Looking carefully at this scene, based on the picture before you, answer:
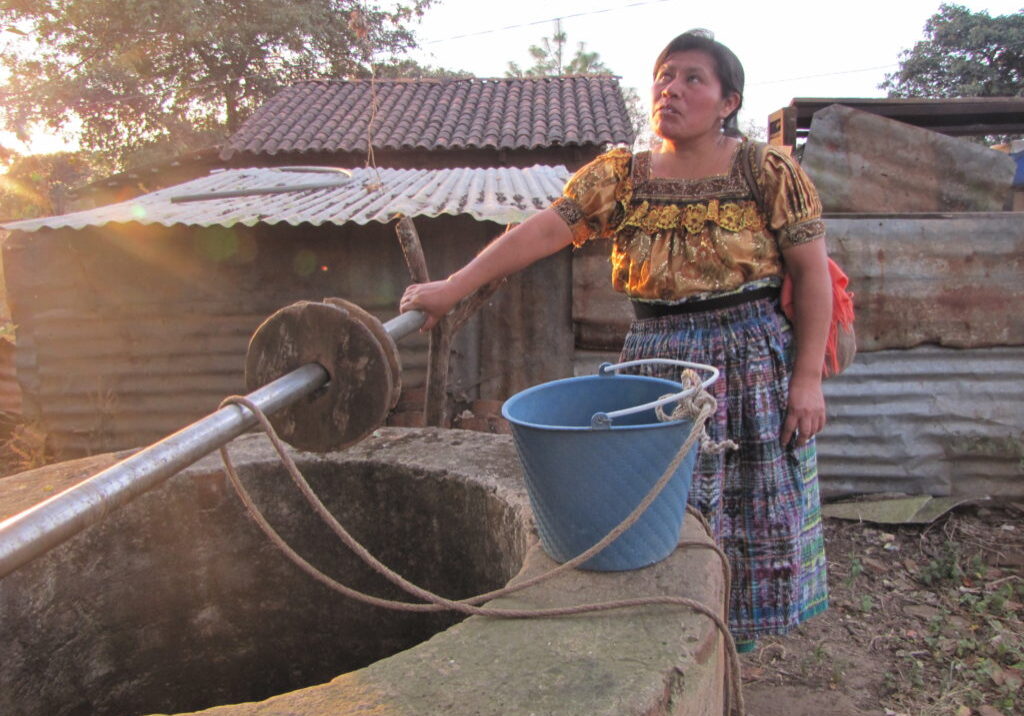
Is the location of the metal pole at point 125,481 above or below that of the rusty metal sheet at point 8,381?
above

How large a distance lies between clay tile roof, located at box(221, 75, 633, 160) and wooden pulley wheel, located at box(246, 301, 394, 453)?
8.35 m

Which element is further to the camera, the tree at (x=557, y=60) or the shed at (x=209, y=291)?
the tree at (x=557, y=60)

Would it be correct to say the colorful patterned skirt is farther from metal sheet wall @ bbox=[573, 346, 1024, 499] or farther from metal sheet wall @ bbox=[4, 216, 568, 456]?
metal sheet wall @ bbox=[4, 216, 568, 456]

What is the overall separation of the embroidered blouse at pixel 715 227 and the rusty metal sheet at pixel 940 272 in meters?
3.48

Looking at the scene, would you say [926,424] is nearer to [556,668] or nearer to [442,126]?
[556,668]

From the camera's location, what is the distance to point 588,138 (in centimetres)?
926

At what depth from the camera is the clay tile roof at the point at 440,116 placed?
960cm

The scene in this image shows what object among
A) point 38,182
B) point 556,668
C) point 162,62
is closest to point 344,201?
point 556,668

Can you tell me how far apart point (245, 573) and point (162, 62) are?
16.4 m

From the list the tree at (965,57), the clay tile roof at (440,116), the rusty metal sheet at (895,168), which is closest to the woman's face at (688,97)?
the rusty metal sheet at (895,168)

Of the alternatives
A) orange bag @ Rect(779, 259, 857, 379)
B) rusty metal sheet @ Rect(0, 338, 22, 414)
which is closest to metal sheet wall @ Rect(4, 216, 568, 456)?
rusty metal sheet @ Rect(0, 338, 22, 414)

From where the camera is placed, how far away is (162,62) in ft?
50.3

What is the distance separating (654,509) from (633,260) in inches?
29.1

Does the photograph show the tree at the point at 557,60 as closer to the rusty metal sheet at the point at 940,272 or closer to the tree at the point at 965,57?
the tree at the point at 965,57
